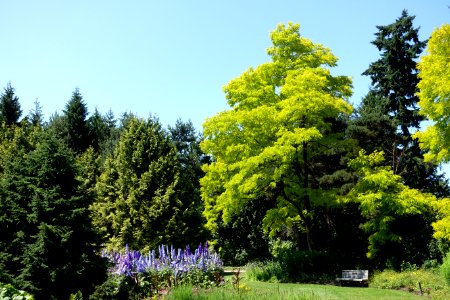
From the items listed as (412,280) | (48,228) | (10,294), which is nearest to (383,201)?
(412,280)

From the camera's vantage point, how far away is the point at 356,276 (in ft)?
51.7

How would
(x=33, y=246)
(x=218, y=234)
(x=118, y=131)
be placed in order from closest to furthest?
(x=33, y=246)
(x=218, y=234)
(x=118, y=131)

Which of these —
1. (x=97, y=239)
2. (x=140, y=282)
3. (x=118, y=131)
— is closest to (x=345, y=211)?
(x=140, y=282)

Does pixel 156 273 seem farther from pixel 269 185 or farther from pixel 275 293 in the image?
pixel 269 185

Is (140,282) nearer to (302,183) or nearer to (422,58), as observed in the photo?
(302,183)

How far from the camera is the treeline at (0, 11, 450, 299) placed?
977 cm

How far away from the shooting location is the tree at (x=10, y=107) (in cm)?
3275

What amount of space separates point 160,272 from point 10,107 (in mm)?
26942

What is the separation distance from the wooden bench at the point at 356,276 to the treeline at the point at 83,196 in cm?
820

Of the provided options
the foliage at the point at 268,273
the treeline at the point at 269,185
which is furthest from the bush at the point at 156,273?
the foliage at the point at 268,273

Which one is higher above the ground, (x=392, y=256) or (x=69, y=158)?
(x=69, y=158)

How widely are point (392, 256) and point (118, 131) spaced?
76.1ft

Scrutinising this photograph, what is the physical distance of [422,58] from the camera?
1439 centimetres

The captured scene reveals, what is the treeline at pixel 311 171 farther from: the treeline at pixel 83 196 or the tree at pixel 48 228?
the tree at pixel 48 228
